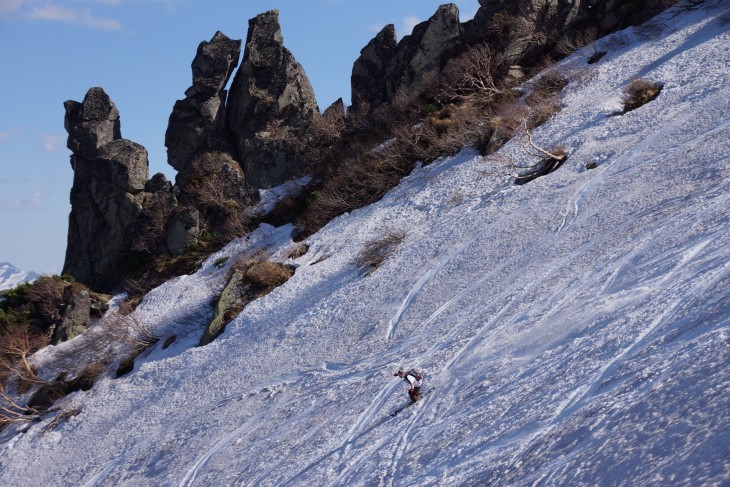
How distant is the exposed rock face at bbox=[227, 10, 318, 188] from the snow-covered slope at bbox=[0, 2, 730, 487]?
6221 mm

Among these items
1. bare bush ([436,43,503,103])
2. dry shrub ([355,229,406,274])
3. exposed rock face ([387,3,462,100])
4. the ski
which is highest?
exposed rock face ([387,3,462,100])

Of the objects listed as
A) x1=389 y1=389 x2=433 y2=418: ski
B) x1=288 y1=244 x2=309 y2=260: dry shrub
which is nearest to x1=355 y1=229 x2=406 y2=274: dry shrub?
x1=288 y1=244 x2=309 y2=260: dry shrub

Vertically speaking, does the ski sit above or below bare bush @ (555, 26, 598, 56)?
below

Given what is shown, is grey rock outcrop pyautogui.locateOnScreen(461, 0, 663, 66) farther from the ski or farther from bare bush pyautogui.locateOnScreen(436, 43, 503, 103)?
the ski

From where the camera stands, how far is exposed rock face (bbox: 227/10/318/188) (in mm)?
36969

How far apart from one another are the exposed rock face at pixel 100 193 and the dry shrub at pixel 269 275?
36.1 feet

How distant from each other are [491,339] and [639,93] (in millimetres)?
15179

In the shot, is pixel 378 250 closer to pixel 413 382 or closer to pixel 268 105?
pixel 413 382

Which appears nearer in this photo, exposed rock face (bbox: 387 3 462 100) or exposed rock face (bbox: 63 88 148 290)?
exposed rock face (bbox: 63 88 148 290)

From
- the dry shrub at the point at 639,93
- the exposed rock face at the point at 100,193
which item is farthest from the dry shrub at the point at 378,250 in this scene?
the exposed rock face at the point at 100,193

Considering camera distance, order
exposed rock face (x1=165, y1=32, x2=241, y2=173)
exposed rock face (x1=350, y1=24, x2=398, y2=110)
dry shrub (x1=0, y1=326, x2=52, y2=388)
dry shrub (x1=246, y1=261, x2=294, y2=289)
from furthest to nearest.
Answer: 1. exposed rock face (x1=350, y1=24, x2=398, y2=110)
2. exposed rock face (x1=165, y1=32, x2=241, y2=173)
3. dry shrub (x1=0, y1=326, x2=52, y2=388)
4. dry shrub (x1=246, y1=261, x2=294, y2=289)

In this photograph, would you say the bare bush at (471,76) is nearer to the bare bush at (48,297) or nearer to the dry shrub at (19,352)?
the bare bush at (48,297)

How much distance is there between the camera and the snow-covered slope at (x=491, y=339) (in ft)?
36.2

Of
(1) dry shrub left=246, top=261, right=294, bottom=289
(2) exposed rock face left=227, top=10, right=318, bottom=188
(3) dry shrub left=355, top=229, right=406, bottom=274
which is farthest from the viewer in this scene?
(2) exposed rock face left=227, top=10, right=318, bottom=188
